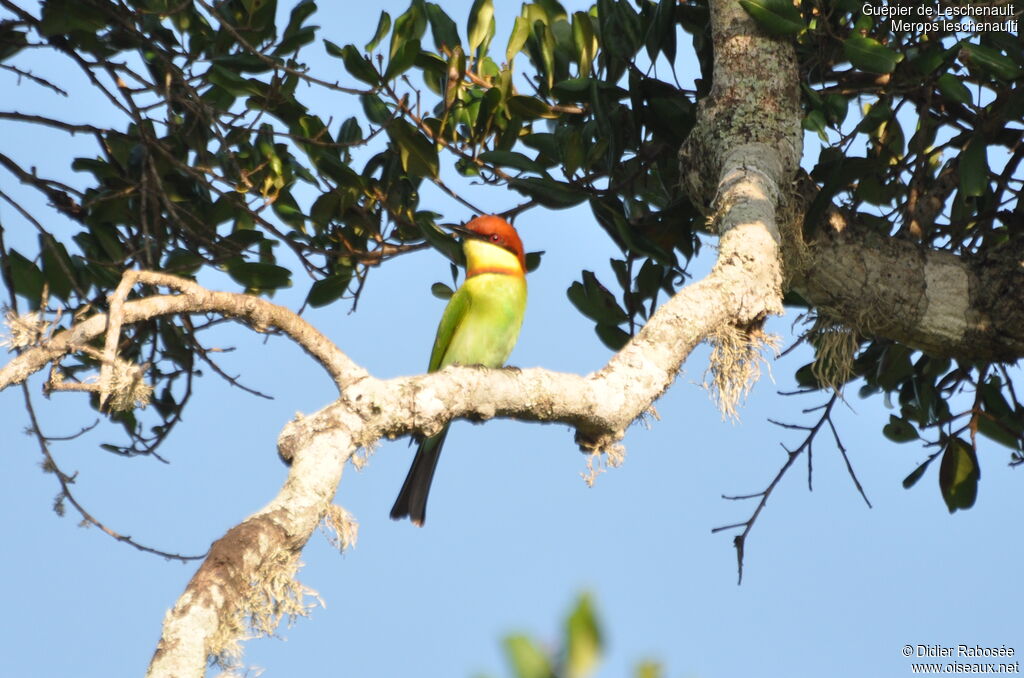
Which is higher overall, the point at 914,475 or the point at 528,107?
the point at 528,107

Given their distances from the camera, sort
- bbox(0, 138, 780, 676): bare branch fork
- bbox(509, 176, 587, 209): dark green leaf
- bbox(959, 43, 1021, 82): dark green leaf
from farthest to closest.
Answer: bbox(509, 176, 587, 209): dark green leaf → bbox(959, 43, 1021, 82): dark green leaf → bbox(0, 138, 780, 676): bare branch fork

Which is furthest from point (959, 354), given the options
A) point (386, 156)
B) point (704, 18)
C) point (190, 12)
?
point (190, 12)

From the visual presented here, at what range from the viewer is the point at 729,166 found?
3484 mm

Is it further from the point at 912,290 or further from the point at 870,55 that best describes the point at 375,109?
the point at 912,290

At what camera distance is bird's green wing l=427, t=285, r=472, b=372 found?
4285mm

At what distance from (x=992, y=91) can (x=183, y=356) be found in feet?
10.7

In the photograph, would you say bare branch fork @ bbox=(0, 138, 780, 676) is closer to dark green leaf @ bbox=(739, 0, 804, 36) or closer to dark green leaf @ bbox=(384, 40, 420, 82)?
dark green leaf @ bbox=(739, 0, 804, 36)

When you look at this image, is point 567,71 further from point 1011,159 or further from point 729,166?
point 1011,159

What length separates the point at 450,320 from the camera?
14.2ft

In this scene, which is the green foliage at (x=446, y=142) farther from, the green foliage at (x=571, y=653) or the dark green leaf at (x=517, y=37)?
the green foliage at (x=571, y=653)

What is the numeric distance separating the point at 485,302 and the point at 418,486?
2.67 feet

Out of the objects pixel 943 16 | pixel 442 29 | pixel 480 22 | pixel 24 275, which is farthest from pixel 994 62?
pixel 24 275

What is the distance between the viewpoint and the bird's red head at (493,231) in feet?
14.3

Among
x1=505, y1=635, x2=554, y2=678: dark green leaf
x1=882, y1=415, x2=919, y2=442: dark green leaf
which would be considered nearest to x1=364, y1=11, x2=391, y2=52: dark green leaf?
x1=882, y1=415, x2=919, y2=442: dark green leaf
